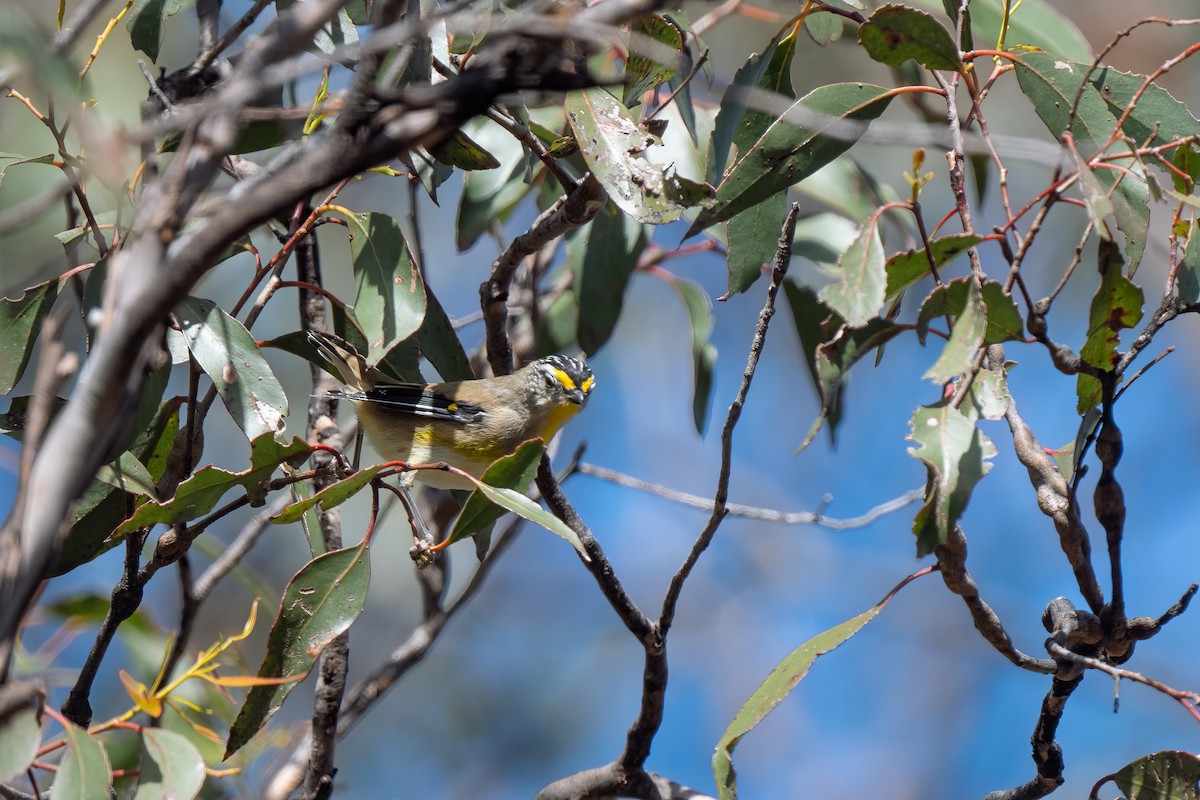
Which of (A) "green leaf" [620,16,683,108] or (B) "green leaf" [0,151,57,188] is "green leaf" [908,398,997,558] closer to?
(A) "green leaf" [620,16,683,108]

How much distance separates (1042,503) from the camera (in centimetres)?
177

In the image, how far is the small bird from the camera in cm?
344

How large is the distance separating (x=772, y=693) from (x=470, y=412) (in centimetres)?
197

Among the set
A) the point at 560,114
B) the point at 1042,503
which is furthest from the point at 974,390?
the point at 560,114

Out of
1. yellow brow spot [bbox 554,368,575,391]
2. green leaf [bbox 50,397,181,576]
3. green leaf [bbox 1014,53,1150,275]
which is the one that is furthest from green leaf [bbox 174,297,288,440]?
yellow brow spot [bbox 554,368,575,391]

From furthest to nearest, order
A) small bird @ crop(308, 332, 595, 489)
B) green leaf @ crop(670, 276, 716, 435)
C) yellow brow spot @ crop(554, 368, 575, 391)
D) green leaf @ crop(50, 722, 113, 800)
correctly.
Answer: yellow brow spot @ crop(554, 368, 575, 391), small bird @ crop(308, 332, 595, 489), green leaf @ crop(670, 276, 716, 435), green leaf @ crop(50, 722, 113, 800)

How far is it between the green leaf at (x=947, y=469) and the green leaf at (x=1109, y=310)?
0.83ft

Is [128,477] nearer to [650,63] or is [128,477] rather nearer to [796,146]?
[650,63]

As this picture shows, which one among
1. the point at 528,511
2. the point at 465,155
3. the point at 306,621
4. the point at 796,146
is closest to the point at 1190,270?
the point at 796,146

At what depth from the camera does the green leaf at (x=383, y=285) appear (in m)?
2.03

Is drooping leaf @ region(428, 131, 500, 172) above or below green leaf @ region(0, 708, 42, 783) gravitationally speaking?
above

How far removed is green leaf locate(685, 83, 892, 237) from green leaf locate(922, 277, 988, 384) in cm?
40

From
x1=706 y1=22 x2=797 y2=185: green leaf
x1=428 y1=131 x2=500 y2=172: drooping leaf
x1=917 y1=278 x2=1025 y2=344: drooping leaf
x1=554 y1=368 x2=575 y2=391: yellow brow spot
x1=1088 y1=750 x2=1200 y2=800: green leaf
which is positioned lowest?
x1=1088 y1=750 x2=1200 y2=800: green leaf

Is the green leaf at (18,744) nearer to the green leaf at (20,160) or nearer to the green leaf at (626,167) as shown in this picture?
the green leaf at (20,160)
